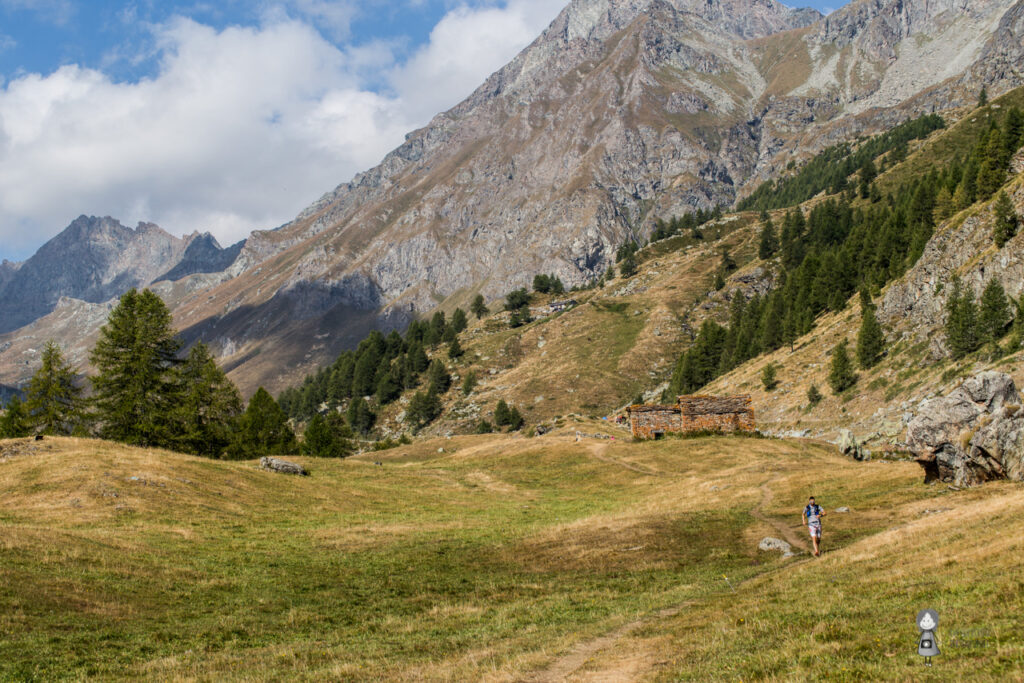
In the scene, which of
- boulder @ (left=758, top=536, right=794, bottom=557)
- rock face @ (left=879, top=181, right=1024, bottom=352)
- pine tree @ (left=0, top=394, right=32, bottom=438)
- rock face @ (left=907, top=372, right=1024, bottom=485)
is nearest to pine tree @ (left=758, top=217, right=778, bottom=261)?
rock face @ (left=879, top=181, right=1024, bottom=352)

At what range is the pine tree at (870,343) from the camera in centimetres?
9475

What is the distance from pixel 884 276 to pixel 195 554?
408 feet

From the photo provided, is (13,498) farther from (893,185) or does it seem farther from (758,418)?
(893,185)

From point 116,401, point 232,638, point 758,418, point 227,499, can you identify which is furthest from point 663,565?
point 758,418

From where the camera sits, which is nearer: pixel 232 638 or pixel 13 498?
pixel 232 638

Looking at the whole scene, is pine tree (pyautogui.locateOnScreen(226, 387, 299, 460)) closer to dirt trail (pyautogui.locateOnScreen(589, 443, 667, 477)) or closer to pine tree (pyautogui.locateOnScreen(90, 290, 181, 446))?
pine tree (pyautogui.locateOnScreen(90, 290, 181, 446))

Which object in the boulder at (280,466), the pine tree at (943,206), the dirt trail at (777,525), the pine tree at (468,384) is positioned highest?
the pine tree at (943,206)

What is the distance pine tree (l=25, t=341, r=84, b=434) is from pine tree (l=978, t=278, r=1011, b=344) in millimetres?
105336

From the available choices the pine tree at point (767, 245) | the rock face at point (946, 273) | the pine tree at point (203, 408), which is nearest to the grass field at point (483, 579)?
the pine tree at point (203, 408)

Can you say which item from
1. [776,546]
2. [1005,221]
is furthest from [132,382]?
[1005,221]

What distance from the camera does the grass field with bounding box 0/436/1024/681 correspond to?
15.0 meters

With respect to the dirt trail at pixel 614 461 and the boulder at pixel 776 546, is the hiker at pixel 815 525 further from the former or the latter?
the dirt trail at pixel 614 461

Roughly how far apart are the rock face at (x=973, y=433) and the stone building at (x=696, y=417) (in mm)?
42721

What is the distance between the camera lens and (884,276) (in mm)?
117688
